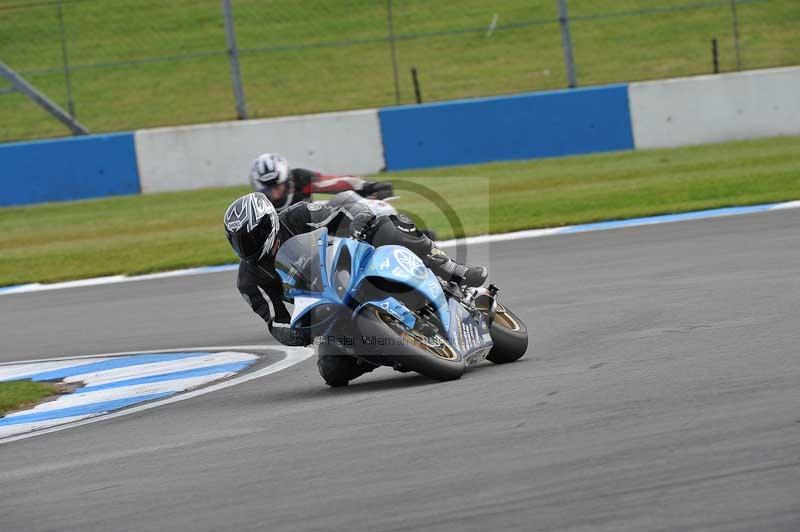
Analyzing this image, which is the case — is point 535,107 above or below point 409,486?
above


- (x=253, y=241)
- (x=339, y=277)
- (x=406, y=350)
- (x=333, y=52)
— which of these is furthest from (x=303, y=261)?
(x=333, y=52)

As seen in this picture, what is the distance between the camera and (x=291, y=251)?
7117 millimetres

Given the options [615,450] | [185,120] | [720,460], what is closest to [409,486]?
[615,450]

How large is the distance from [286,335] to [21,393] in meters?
2.28

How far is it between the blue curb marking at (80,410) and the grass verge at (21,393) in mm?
294

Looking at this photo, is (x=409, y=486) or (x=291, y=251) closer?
(x=409, y=486)

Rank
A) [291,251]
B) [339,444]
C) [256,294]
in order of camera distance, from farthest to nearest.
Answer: [256,294], [291,251], [339,444]

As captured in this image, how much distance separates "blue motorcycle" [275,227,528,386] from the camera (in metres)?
6.94

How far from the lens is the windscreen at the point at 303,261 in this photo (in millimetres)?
7020

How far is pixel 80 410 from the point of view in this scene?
808cm

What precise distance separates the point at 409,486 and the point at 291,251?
2.41 metres

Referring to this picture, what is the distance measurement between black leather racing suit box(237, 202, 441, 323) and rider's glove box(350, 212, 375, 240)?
41 millimetres

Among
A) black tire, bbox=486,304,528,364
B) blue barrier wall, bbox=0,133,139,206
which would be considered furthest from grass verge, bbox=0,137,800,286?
black tire, bbox=486,304,528,364

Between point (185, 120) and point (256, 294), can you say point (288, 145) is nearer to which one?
point (185, 120)
